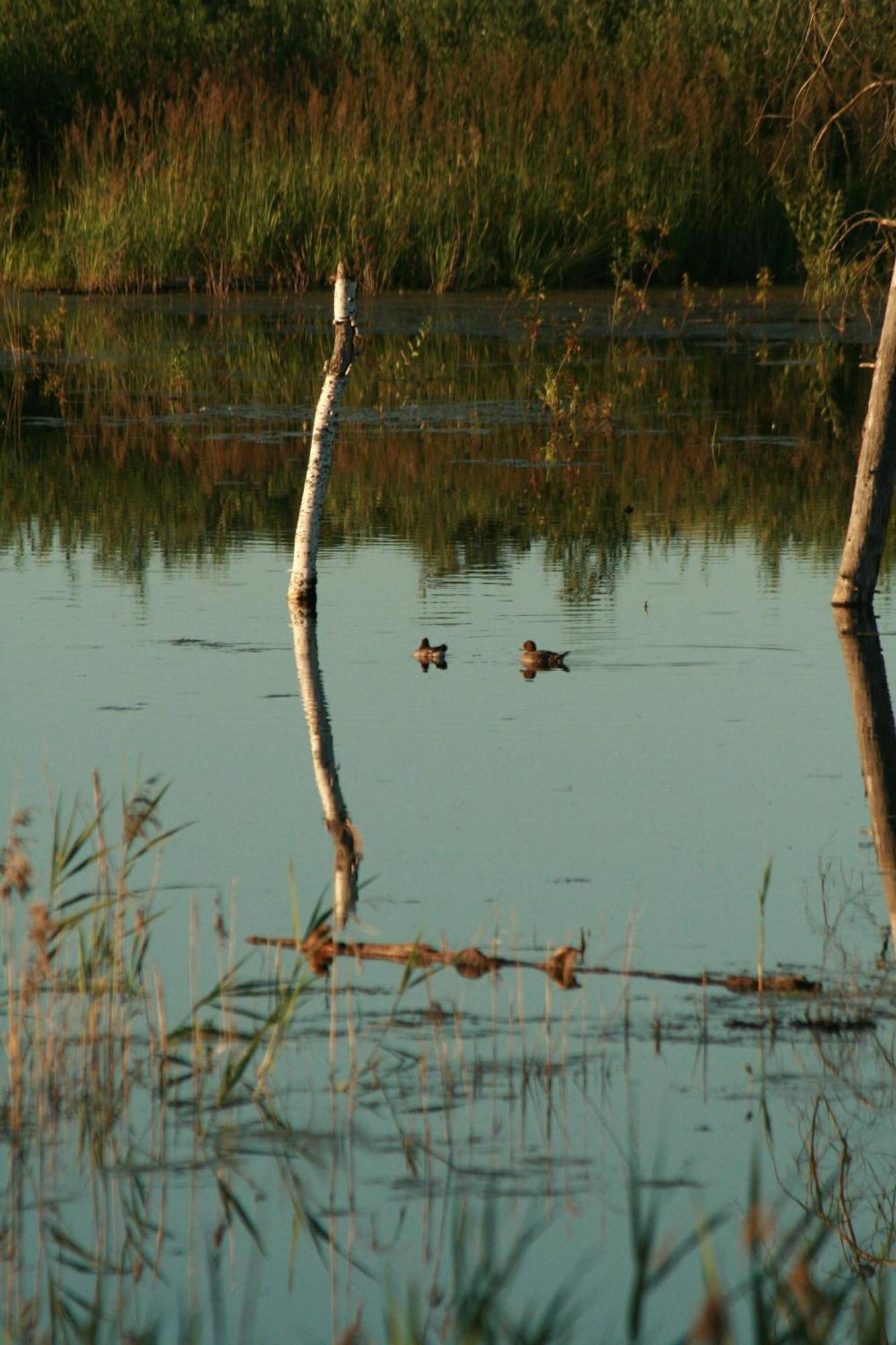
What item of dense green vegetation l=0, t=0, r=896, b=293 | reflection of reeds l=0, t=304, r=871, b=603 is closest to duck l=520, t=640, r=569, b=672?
reflection of reeds l=0, t=304, r=871, b=603

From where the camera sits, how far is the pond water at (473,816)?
14.9 feet

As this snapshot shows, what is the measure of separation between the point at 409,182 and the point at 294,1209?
62.5 ft

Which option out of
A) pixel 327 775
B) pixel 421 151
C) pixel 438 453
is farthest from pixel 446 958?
pixel 421 151

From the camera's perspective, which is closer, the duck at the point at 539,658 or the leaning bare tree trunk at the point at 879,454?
the duck at the point at 539,658

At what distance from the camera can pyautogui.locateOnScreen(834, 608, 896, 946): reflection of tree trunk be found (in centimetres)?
701

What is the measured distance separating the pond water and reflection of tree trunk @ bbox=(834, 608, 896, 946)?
0.17 ft

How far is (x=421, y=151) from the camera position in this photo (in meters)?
23.4

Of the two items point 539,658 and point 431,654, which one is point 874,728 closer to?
point 539,658

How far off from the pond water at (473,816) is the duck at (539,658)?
0.05 metres

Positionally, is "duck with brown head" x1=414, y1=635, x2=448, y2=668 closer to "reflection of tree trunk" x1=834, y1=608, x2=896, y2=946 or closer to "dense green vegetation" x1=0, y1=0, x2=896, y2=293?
"reflection of tree trunk" x1=834, y1=608, x2=896, y2=946

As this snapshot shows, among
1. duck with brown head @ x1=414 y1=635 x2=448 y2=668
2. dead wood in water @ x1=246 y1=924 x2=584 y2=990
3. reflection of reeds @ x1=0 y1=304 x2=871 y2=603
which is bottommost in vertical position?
reflection of reeds @ x1=0 y1=304 x2=871 y2=603

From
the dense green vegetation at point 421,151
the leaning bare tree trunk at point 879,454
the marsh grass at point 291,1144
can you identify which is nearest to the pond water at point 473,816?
the marsh grass at point 291,1144

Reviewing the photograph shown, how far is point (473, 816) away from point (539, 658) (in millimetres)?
2276

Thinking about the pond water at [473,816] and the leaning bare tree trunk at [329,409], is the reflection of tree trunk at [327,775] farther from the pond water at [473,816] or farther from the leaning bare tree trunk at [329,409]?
the leaning bare tree trunk at [329,409]
